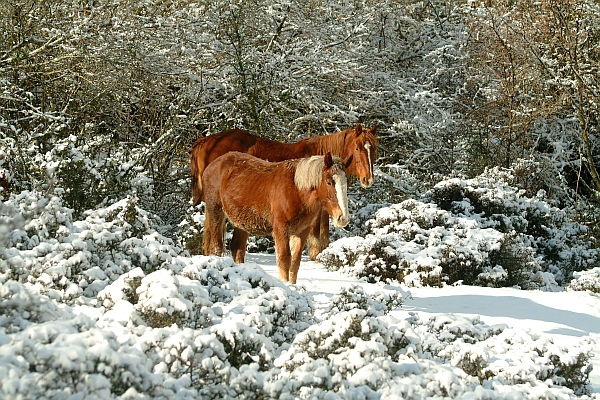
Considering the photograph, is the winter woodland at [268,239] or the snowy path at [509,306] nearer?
the winter woodland at [268,239]

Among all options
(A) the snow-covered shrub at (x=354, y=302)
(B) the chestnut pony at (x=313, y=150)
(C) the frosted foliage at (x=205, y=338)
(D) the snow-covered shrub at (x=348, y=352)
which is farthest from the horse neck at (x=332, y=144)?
(D) the snow-covered shrub at (x=348, y=352)

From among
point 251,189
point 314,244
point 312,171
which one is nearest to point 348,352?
point 312,171

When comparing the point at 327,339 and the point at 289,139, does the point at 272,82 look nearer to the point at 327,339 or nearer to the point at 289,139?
the point at 289,139

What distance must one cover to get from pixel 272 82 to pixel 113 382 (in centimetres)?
1084

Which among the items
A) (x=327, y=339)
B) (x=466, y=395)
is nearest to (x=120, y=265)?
(x=327, y=339)

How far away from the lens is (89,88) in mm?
11617

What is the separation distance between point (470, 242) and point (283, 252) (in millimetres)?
3279

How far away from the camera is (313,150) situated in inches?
421

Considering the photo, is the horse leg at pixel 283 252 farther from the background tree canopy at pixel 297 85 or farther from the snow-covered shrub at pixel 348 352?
the background tree canopy at pixel 297 85

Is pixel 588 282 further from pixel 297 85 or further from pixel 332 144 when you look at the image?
pixel 297 85

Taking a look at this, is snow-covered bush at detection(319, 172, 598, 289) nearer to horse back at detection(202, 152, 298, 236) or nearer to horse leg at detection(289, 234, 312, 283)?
horse leg at detection(289, 234, 312, 283)

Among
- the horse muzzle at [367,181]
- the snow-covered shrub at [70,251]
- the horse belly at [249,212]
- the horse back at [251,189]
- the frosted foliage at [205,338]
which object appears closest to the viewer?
the frosted foliage at [205,338]

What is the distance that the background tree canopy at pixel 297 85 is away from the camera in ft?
35.7

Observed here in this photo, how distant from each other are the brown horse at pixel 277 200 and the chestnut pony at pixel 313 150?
85.2 inches
